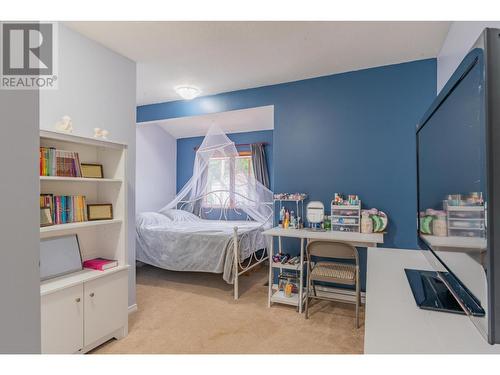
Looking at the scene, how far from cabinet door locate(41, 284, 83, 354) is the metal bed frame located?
5.10ft

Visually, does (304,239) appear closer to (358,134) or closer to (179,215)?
(358,134)

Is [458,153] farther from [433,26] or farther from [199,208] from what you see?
[199,208]

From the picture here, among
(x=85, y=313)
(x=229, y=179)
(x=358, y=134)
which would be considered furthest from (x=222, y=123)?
(x=85, y=313)

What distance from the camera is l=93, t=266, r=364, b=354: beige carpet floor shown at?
2.14m

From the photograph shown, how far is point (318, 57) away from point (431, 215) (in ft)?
6.62

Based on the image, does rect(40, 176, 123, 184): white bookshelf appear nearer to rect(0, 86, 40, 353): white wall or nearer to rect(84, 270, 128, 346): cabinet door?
rect(84, 270, 128, 346): cabinet door

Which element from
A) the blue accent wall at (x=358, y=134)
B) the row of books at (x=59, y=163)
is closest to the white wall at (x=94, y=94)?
the row of books at (x=59, y=163)

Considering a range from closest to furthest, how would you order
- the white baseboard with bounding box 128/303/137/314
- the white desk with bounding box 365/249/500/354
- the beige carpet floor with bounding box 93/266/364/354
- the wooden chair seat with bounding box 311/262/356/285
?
the white desk with bounding box 365/249/500/354, the beige carpet floor with bounding box 93/266/364/354, the wooden chair seat with bounding box 311/262/356/285, the white baseboard with bounding box 128/303/137/314

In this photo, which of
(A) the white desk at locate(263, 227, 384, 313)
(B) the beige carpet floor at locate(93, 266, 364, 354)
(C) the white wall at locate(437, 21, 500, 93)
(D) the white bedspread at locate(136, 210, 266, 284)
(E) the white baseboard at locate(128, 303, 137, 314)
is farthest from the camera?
(D) the white bedspread at locate(136, 210, 266, 284)

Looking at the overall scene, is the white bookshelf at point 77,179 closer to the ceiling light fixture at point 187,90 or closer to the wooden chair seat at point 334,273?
the ceiling light fixture at point 187,90

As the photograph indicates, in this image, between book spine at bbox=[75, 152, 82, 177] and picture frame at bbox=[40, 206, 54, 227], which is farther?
book spine at bbox=[75, 152, 82, 177]

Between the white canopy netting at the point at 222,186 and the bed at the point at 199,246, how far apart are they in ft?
1.42

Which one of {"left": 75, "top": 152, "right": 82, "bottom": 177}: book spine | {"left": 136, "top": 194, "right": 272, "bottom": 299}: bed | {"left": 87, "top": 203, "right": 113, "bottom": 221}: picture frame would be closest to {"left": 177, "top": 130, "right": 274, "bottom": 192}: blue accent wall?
{"left": 136, "top": 194, "right": 272, "bottom": 299}: bed

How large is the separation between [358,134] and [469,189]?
95.4 inches
